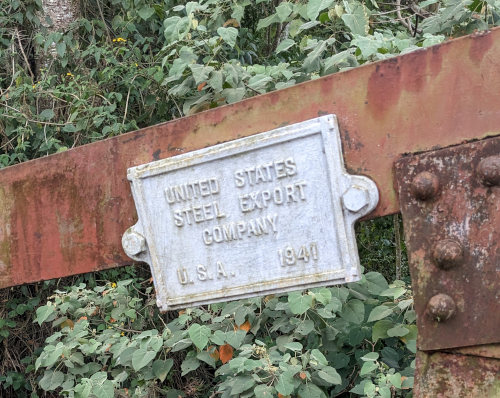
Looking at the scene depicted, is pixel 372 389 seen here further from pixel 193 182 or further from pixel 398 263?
pixel 398 263

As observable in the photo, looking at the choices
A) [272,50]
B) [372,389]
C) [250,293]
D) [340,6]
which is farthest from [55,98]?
[250,293]

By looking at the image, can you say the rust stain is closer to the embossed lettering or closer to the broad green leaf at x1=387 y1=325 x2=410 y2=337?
the embossed lettering

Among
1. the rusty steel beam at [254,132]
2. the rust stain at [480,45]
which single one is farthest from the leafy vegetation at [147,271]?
the rust stain at [480,45]

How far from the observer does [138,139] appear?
5.35ft

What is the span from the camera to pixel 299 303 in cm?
245

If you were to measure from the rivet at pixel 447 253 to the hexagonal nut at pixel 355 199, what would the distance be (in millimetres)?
165

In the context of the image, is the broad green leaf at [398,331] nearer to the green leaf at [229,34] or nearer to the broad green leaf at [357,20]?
the broad green leaf at [357,20]

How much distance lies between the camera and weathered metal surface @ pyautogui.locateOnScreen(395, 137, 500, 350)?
116 cm

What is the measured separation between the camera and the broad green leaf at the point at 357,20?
110 inches

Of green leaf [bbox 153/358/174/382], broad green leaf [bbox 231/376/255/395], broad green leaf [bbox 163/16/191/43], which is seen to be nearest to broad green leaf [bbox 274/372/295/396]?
broad green leaf [bbox 231/376/255/395]

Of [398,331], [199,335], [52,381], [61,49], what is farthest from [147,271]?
[398,331]

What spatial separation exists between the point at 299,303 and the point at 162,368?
30.5 inches

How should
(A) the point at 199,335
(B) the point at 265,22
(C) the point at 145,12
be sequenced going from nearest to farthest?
(A) the point at 199,335 → (B) the point at 265,22 → (C) the point at 145,12

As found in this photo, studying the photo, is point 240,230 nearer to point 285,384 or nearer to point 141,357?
point 285,384
